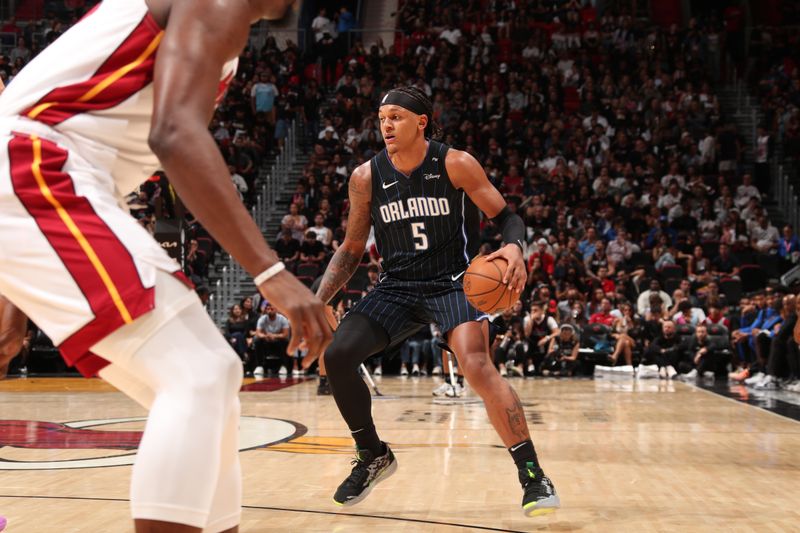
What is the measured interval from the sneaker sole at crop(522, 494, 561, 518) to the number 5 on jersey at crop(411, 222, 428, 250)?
1.41 metres

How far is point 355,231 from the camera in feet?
15.9

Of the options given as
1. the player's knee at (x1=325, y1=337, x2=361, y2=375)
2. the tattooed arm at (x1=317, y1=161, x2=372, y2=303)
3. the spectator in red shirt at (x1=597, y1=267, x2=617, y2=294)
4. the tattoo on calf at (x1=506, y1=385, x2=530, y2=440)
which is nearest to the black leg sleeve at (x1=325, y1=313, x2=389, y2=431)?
the player's knee at (x1=325, y1=337, x2=361, y2=375)

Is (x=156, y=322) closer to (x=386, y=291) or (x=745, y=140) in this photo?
(x=386, y=291)

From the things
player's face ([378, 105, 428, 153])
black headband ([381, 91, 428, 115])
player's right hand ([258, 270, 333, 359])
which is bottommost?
player's right hand ([258, 270, 333, 359])

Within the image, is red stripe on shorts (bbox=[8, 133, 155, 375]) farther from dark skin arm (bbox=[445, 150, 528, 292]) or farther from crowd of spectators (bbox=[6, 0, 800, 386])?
crowd of spectators (bbox=[6, 0, 800, 386])

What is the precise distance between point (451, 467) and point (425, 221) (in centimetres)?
148

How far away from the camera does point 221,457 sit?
6.46ft

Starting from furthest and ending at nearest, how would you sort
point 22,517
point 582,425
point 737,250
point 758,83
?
point 758,83
point 737,250
point 582,425
point 22,517

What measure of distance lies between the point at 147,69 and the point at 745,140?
20473 mm

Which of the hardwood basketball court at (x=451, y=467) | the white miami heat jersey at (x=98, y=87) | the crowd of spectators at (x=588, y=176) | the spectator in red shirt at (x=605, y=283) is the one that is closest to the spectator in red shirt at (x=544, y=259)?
the crowd of spectators at (x=588, y=176)

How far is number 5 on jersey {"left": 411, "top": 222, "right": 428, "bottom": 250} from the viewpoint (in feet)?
15.4

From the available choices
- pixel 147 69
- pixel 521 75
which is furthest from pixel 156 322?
pixel 521 75

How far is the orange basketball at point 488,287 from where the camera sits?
13.6 feet

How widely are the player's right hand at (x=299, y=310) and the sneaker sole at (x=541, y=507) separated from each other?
7.39 ft
